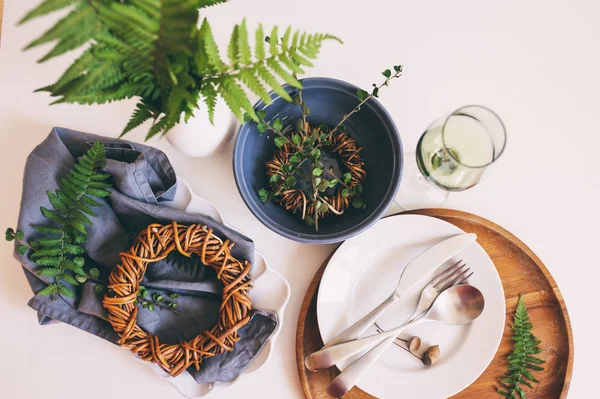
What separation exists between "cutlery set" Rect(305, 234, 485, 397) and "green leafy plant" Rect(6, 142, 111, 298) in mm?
406

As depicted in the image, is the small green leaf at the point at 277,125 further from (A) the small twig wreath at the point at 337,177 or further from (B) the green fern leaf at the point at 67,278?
(B) the green fern leaf at the point at 67,278

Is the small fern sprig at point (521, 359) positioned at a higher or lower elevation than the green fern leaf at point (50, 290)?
higher

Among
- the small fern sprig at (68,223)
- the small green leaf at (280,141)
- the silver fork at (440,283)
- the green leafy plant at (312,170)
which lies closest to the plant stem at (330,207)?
the green leafy plant at (312,170)

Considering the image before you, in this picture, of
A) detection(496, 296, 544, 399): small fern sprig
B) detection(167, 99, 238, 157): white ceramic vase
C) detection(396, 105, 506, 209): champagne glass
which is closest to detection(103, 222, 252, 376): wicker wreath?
detection(167, 99, 238, 157): white ceramic vase

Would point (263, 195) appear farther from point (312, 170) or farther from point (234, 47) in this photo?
point (234, 47)

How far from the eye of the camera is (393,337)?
30.1 inches

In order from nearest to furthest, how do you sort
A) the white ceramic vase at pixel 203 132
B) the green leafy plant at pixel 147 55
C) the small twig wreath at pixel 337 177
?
the green leafy plant at pixel 147 55
the white ceramic vase at pixel 203 132
the small twig wreath at pixel 337 177

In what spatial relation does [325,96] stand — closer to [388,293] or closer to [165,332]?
[388,293]

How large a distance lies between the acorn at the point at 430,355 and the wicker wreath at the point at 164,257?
0.32 metres

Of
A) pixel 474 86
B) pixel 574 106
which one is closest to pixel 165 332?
pixel 474 86

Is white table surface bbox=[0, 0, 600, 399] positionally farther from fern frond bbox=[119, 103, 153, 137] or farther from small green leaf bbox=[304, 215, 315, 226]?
fern frond bbox=[119, 103, 153, 137]

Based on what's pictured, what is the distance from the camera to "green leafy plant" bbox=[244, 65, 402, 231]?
28.8 inches

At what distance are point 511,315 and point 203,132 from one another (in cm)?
61

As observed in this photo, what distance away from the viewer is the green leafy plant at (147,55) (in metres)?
0.47
